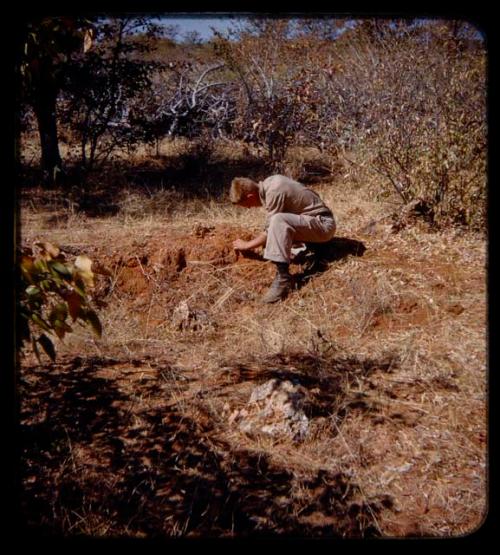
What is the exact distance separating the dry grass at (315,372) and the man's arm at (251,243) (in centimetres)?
18

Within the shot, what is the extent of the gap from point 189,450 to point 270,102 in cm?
776

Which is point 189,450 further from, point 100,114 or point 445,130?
point 100,114

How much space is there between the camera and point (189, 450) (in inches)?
121

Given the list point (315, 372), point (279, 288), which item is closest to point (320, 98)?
point (279, 288)

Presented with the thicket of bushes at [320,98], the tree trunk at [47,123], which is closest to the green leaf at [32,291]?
the thicket of bushes at [320,98]

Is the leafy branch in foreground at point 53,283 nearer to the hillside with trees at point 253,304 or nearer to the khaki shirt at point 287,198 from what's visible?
the hillside with trees at point 253,304

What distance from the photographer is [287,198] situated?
5.53m

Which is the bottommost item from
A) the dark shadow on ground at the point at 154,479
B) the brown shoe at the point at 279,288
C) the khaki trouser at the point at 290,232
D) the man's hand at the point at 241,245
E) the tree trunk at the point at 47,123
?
the dark shadow on ground at the point at 154,479

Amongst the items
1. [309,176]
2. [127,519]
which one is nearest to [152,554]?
[127,519]

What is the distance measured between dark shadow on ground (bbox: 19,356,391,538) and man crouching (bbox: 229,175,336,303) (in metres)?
1.86

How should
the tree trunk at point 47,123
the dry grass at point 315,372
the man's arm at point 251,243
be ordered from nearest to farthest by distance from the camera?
the dry grass at point 315,372, the man's arm at point 251,243, the tree trunk at point 47,123

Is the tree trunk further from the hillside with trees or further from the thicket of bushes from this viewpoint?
the thicket of bushes

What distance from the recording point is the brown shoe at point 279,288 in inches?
209

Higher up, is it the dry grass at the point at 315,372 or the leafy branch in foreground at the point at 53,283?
the leafy branch in foreground at the point at 53,283
